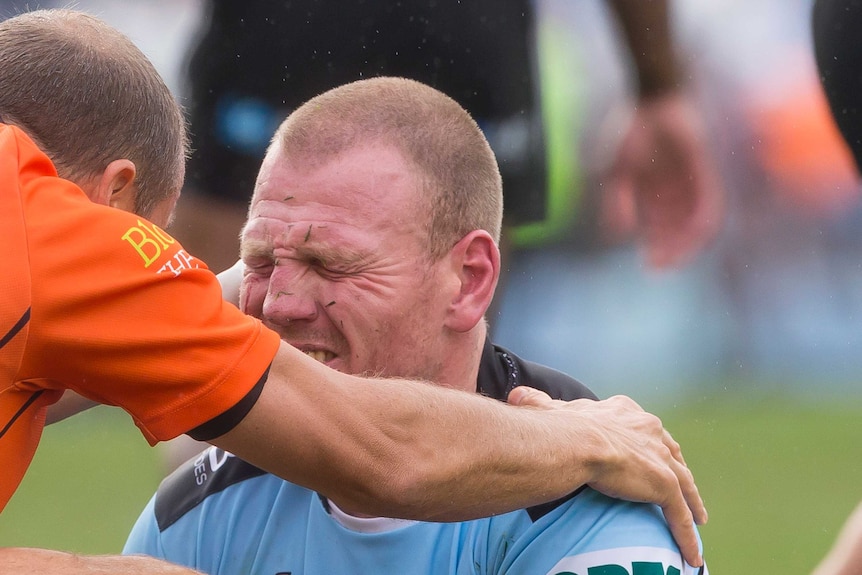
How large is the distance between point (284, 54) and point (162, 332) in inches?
164

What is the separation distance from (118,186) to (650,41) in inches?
278

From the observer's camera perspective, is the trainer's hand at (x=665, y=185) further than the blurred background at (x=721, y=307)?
No

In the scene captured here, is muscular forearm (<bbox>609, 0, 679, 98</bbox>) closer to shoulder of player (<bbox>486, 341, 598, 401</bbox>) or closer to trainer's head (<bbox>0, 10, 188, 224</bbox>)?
shoulder of player (<bbox>486, 341, 598, 401</bbox>)

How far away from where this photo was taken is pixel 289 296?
2.29 metres

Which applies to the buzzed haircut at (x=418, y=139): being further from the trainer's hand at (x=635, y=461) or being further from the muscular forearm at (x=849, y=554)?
the muscular forearm at (x=849, y=554)

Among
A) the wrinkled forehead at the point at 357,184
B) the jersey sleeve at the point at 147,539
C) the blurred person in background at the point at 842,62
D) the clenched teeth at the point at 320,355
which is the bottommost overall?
the blurred person in background at the point at 842,62

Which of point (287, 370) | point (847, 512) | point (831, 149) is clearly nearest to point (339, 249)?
point (287, 370)

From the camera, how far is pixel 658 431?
7.20ft

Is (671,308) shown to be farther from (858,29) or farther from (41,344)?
(41,344)

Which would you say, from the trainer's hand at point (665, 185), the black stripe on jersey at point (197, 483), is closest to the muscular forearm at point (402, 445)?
the black stripe on jersey at point (197, 483)

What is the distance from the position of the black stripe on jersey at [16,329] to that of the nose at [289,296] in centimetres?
78

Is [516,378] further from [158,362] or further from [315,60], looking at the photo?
[315,60]

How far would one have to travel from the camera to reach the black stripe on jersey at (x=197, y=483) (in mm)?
2422

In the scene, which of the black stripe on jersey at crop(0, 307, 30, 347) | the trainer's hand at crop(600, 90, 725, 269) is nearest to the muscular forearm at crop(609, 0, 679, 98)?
the trainer's hand at crop(600, 90, 725, 269)
